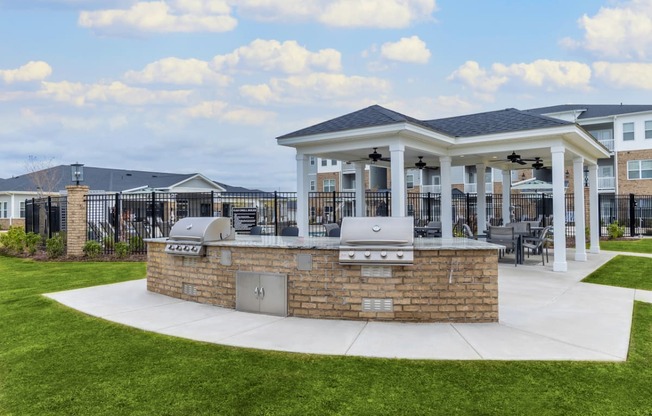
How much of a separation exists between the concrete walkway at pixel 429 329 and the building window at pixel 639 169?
28.5m

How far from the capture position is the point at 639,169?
3047 centimetres

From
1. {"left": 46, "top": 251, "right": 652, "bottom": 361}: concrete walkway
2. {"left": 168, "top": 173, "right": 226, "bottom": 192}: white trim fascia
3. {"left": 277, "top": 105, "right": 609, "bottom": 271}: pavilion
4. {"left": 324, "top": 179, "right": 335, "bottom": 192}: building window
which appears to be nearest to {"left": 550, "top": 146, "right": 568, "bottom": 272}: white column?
{"left": 277, "top": 105, "right": 609, "bottom": 271}: pavilion

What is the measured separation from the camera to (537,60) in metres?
24.7

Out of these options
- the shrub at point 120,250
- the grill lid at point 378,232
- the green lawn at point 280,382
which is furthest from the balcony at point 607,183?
the shrub at point 120,250

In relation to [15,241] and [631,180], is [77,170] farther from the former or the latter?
[631,180]

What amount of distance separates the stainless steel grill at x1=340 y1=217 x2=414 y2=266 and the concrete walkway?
2.74 ft

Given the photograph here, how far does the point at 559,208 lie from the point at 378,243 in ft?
24.1

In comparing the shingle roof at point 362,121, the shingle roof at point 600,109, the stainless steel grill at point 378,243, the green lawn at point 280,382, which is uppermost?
the shingle roof at point 600,109

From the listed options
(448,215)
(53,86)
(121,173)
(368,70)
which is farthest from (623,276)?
(121,173)

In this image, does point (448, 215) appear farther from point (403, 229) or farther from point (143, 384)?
point (143, 384)

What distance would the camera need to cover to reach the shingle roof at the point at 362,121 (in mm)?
10562

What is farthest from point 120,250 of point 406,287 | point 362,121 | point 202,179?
point 202,179

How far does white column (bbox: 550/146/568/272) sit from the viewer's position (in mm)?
10438

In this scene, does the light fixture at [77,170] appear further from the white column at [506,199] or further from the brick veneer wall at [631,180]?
the brick veneer wall at [631,180]
